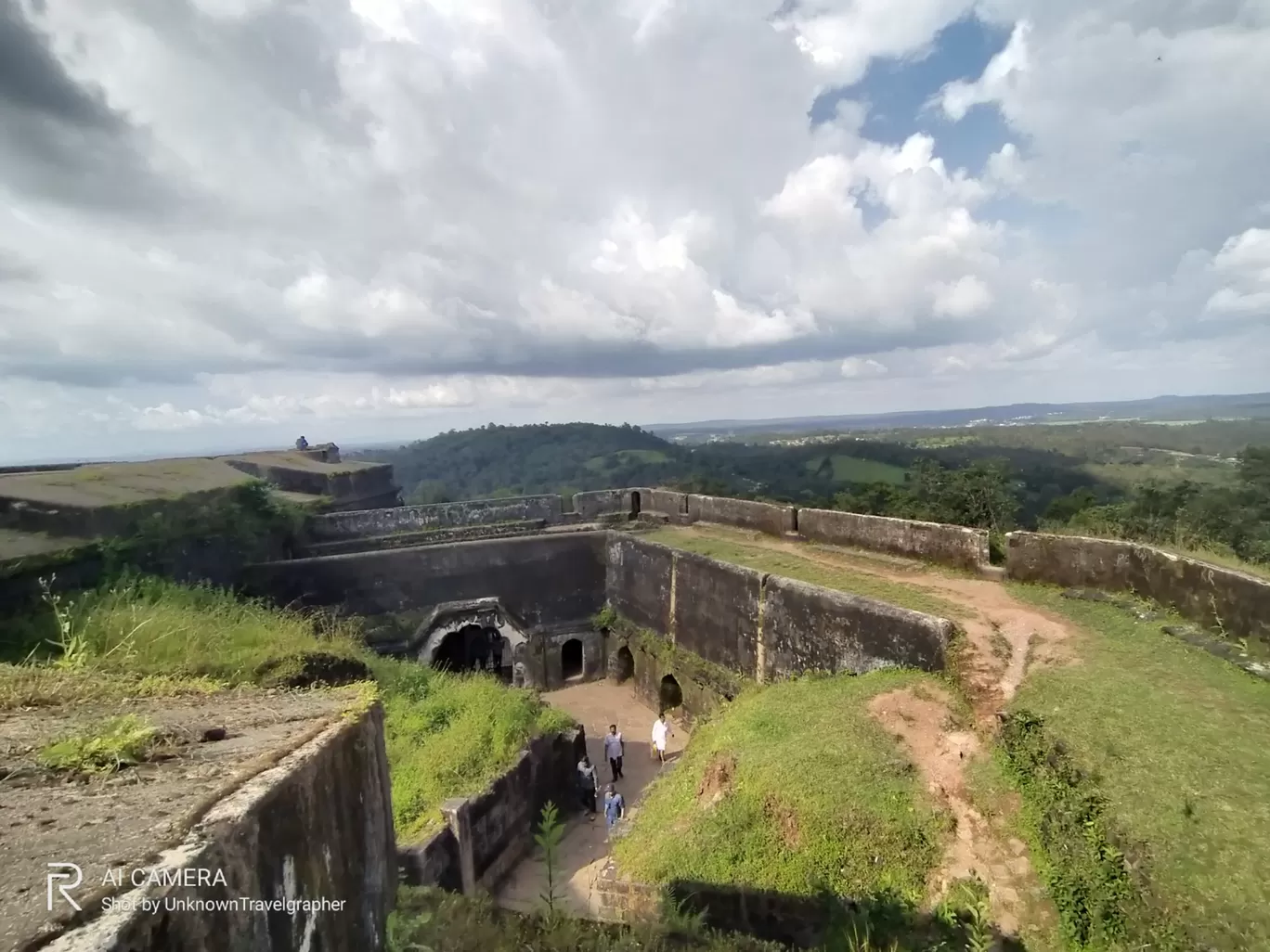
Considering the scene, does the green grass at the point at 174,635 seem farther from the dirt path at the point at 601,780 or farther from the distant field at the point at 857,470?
the distant field at the point at 857,470

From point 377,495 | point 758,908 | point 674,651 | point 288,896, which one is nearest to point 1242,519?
point 674,651

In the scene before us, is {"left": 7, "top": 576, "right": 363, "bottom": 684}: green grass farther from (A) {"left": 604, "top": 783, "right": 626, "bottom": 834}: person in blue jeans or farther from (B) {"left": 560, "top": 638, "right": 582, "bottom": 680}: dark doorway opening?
(B) {"left": 560, "top": 638, "right": 582, "bottom": 680}: dark doorway opening

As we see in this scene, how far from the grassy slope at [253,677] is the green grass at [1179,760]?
5.16m

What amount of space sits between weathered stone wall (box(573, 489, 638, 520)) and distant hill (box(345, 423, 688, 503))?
36.9 meters

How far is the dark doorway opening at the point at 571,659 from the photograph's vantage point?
567 inches

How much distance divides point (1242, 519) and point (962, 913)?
15447 mm

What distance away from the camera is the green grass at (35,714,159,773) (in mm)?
2260

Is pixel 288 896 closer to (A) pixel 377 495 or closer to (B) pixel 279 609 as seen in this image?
(B) pixel 279 609

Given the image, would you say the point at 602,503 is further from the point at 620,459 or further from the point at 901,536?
the point at 620,459

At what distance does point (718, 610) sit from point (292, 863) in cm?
963

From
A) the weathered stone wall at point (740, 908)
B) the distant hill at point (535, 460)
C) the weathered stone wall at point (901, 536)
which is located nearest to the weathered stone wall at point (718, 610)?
the weathered stone wall at point (901, 536)

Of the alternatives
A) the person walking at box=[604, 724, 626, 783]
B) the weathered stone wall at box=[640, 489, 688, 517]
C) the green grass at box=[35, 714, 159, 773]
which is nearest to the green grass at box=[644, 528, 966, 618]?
the weathered stone wall at box=[640, 489, 688, 517]

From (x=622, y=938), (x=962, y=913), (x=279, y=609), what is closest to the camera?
(x=622, y=938)

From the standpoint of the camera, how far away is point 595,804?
30.6ft
